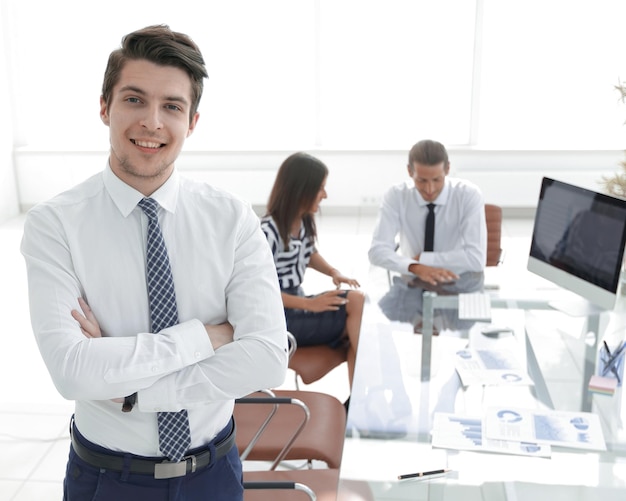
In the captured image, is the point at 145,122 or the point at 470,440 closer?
the point at 145,122

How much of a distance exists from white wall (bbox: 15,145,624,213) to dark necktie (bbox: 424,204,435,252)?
3.95 m

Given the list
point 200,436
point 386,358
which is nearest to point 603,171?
point 386,358

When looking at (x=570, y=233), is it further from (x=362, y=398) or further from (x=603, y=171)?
(x=603, y=171)

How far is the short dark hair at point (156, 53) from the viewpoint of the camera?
6.34 ft

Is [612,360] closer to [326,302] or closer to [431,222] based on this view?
[326,302]

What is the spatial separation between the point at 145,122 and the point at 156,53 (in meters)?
0.17

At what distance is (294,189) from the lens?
388cm

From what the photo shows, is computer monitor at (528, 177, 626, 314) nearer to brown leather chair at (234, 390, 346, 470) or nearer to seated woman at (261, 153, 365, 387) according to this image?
seated woman at (261, 153, 365, 387)

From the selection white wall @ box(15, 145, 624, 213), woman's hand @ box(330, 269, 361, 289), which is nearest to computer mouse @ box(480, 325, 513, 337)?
woman's hand @ box(330, 269, 361, 289)

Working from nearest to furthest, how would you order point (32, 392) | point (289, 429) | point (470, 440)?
1. point (470, 440)
2. point (289, 429)
3. point (32, 392)

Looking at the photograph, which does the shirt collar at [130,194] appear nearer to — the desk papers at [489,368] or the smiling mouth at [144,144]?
the smiling mouth at [144,144]

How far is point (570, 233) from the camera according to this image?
11.6 ft

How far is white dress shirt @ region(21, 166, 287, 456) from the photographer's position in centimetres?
189

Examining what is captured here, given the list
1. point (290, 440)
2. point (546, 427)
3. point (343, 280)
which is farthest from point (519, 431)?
point (343, 280)
